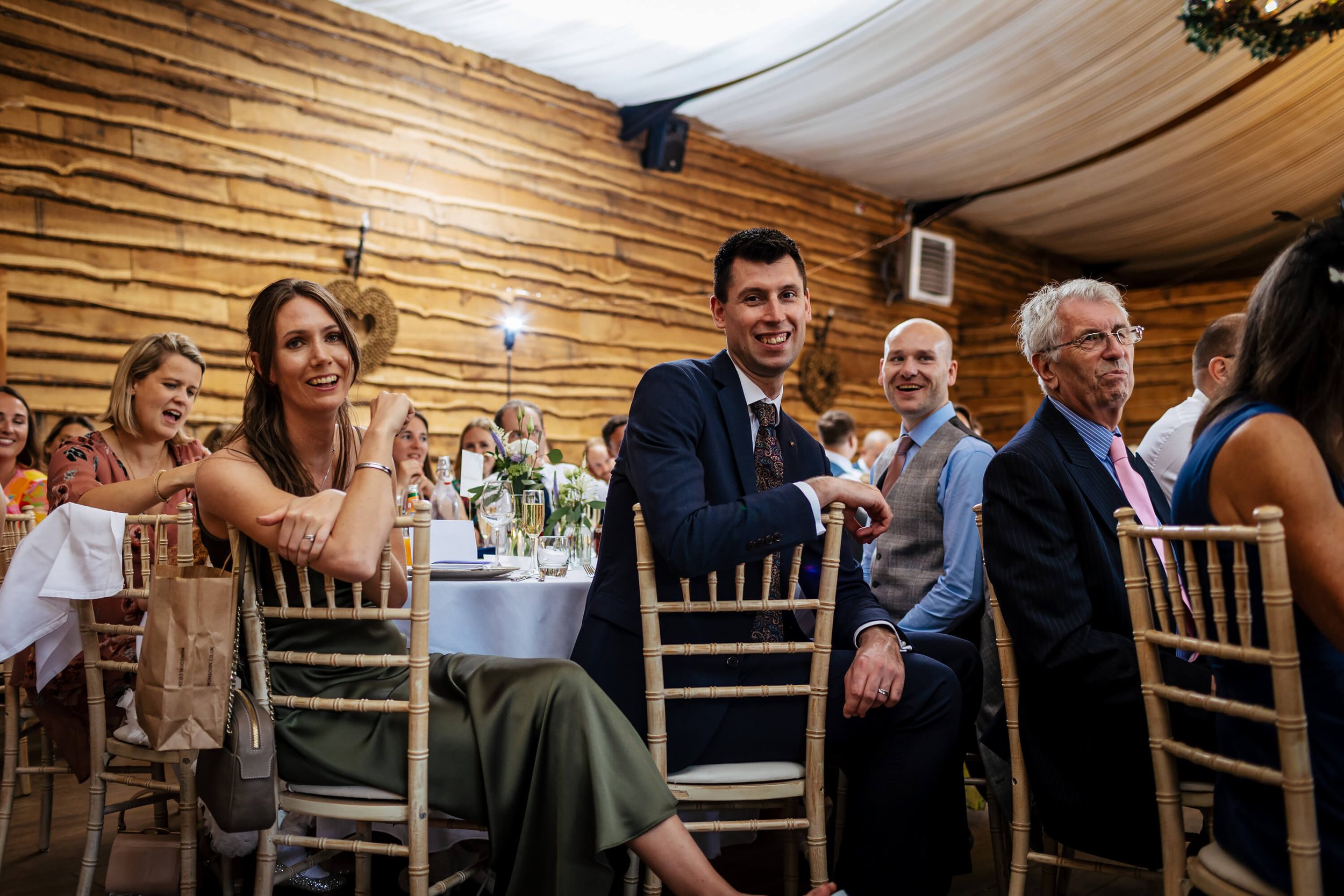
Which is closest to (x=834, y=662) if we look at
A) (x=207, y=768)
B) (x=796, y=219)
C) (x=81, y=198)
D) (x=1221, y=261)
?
(x=207, y=768)

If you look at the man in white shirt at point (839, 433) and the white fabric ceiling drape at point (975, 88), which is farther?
the man in white shirt at point (839, 433)

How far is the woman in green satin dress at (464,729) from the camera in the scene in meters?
1.90

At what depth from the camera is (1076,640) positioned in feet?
6.82

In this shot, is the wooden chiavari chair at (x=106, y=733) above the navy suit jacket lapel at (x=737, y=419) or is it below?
below

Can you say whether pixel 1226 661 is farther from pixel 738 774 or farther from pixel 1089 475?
pixel 738 774

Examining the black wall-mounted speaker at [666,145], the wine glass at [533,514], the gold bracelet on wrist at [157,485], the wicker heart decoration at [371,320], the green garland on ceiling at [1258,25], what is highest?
the black wall-mounted speaker at [666,145]

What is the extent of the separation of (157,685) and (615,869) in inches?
36.7

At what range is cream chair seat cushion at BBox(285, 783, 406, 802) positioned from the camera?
77.0 inches

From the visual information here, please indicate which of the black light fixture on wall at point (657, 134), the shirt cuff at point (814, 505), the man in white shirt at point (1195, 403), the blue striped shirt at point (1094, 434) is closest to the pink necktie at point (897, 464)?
the blue striped shirt at point (1094, 434)

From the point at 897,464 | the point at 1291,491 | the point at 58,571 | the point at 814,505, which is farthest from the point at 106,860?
the point at 1291,491

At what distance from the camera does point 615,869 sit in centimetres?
201

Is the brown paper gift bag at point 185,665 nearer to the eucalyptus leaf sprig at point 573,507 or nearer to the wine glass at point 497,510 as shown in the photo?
the eucalyptus leaf sprig at point 573,507

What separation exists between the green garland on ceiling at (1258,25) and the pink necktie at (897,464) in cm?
218

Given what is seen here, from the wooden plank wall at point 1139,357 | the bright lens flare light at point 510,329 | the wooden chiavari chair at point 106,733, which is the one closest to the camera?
the wooden chiavari chair at point 106,733
